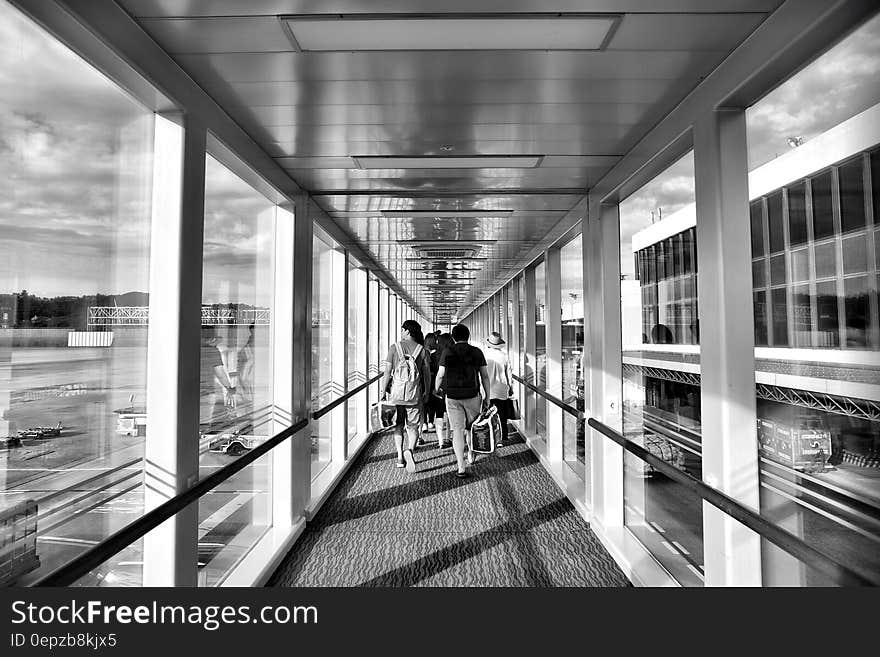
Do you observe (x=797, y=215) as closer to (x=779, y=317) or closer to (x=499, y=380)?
(x=779, y=317)

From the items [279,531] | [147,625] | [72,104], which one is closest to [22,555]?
[147,625]

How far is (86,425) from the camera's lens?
1.76 metres

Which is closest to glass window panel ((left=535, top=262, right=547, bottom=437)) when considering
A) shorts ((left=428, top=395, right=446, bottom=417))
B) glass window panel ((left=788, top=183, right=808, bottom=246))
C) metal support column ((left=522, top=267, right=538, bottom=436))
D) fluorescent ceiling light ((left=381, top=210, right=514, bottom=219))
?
metal support column ((left=522, top=267, right=538, bottom=436))

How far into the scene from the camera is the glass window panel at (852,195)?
160 centimetres

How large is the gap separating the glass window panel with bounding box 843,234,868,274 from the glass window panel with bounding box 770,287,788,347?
33 cm

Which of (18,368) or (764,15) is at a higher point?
(764,15)

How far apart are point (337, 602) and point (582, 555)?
2.30 m

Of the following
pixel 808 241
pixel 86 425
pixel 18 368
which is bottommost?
pixel 86 425

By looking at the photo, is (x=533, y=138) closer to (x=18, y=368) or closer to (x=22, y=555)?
(x=18, y=368)

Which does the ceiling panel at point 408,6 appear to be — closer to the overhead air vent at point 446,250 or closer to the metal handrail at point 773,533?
the metal handrail at point 773,533

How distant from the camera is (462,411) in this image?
18.1 feet

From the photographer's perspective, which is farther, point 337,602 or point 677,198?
point 677,198

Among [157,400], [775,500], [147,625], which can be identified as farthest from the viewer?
[157,400]

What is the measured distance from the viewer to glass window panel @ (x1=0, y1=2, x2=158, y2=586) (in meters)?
1.41
